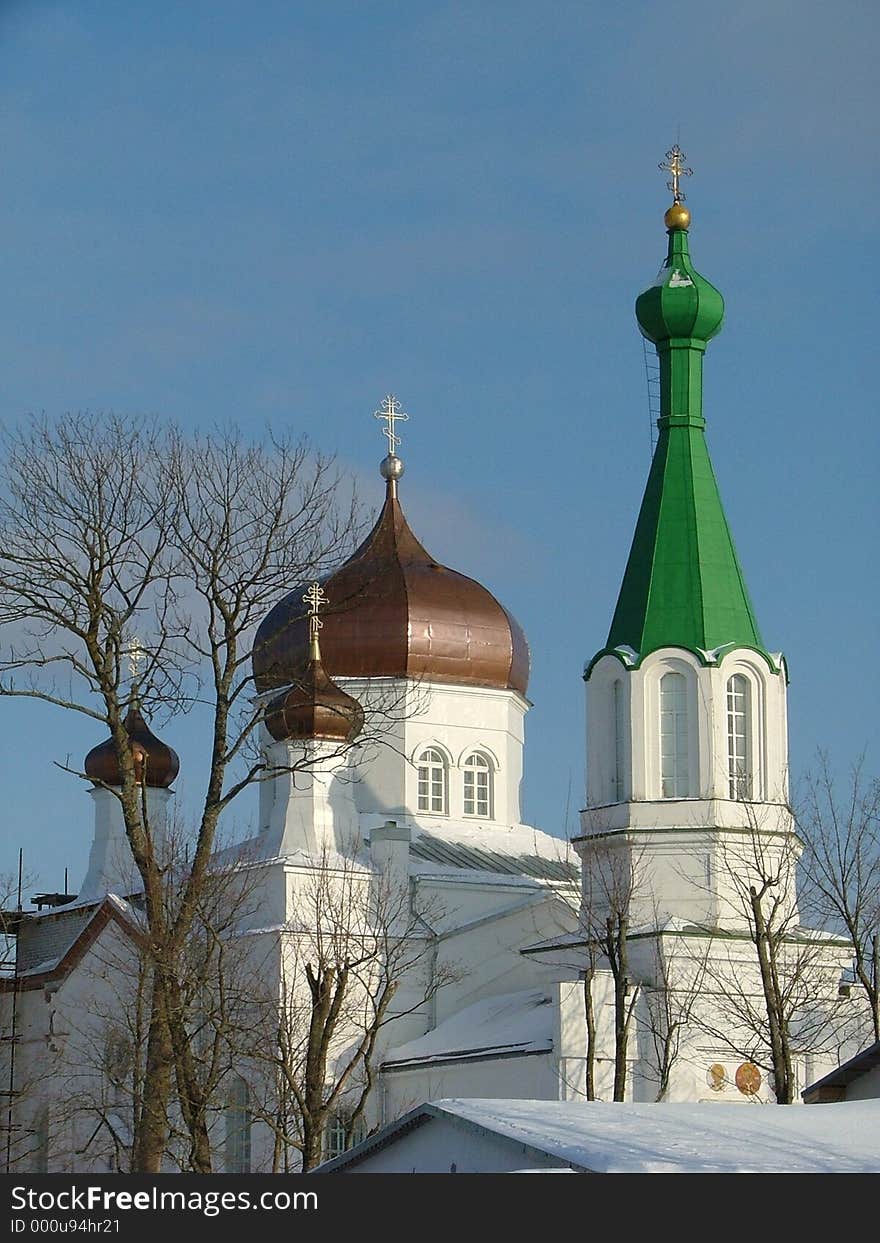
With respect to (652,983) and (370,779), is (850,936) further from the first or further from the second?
(370,779)

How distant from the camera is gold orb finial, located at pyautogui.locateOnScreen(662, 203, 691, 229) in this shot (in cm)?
2950

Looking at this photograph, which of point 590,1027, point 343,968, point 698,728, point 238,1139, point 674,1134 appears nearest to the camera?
point 674,1134

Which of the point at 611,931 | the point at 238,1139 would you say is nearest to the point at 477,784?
the point at 238,1139

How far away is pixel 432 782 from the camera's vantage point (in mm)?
34000

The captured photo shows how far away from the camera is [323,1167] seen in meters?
19.0

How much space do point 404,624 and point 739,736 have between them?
737 centimetres

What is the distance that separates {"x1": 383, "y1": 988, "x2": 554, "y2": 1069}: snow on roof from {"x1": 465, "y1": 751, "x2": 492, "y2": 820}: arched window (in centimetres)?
419

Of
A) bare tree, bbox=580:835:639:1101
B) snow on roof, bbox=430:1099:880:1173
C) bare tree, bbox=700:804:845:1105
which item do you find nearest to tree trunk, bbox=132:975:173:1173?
snow on roof, bbox=430:1099:880:1173

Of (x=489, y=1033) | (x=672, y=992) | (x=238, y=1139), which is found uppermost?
(x=672, y=992)

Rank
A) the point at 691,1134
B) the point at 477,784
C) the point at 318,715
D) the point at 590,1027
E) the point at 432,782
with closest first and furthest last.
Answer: the point at 691,1134 → the point at 590,1027 → the point at 318,715 → the point at 432,782 → the point at 477,784

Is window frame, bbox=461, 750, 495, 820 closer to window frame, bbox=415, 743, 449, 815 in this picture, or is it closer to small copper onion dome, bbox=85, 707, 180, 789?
window frame, bbox=415, 743, 449, 815

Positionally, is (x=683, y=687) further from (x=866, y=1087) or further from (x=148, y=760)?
(x=148, y=760)

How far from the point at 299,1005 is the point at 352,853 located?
8.47ft

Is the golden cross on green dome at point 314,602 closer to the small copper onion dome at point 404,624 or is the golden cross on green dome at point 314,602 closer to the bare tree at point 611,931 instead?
the small copper onion dome at point 404,624
